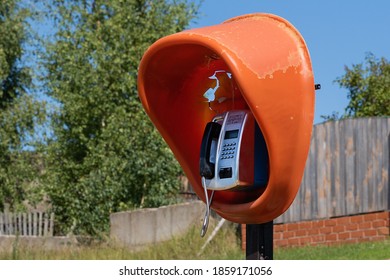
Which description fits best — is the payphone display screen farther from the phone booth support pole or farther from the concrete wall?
the concrete wall

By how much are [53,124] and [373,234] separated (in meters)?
9.52

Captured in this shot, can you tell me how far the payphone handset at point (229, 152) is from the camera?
413 centimetres

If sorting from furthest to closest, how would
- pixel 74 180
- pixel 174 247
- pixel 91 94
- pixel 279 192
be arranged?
pixel 74 180, pixel 91 94, pixel 174 247, pixel 279 192

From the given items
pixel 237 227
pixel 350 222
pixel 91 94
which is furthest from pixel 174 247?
pixel 91 94

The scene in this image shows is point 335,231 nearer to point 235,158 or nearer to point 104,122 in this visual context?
point 104,122

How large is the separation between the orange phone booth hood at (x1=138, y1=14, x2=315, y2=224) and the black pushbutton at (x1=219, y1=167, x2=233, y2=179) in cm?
18

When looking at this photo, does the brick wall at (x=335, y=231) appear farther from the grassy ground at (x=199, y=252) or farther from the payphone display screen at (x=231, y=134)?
the payphone display screen at (x=231, y=134)

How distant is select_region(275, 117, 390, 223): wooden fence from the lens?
45.0 ft

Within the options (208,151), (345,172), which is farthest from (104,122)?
(208,151)

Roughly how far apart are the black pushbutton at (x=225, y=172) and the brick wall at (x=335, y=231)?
929 centimetres

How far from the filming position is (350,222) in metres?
14.0

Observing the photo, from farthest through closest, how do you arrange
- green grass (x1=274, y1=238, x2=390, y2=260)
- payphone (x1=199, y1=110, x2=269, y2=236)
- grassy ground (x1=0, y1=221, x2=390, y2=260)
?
grassy ground (x1=0, y1=221, x2=390, y2=260)
green grass (x1=274, y1=238, x2=390, y2=260)
payphone (x1=199, y1=110, x2=269, y2=236)

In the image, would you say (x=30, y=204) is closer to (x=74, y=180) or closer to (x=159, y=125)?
(x=74, y=180)

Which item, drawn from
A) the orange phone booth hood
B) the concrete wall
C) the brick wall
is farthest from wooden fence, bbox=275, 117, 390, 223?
the orange phone booth hood
